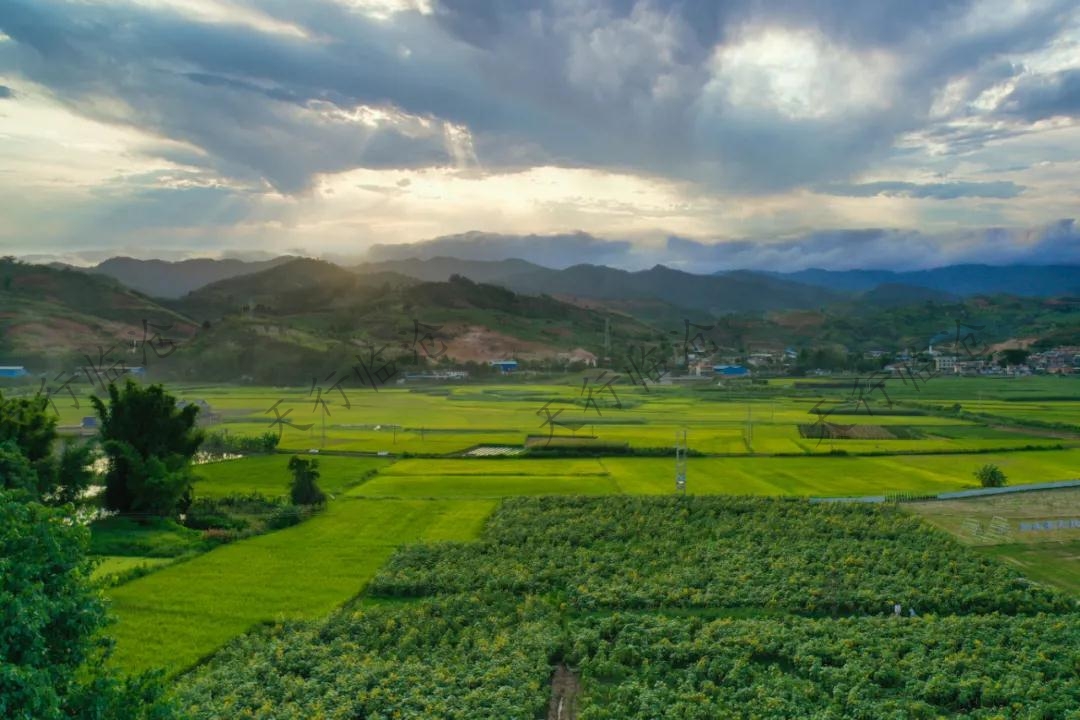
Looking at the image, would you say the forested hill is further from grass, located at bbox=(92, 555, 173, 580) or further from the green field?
grass, located at bbox=(92, 555, 173, 580)

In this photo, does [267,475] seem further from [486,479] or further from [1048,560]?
[1048,560]

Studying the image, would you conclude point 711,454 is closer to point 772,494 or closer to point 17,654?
point 772,494

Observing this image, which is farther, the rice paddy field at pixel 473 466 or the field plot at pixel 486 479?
the field plot at pixel 486 479

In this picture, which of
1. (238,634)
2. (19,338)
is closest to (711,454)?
(238,634)

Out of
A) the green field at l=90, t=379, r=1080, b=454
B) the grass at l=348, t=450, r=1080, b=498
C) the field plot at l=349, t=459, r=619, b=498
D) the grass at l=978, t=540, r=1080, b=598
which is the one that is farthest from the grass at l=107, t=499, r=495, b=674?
the grass at l=978, t=540, r=1080, b=598

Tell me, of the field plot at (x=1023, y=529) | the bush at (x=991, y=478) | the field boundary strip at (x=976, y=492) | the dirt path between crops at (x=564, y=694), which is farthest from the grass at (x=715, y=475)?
the dirt path between crops at (x=564, y=694)

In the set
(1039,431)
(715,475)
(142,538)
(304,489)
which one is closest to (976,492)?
(715,475)

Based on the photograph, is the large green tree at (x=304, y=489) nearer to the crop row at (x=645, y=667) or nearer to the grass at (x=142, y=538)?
the grass at (x=142, y=538)
